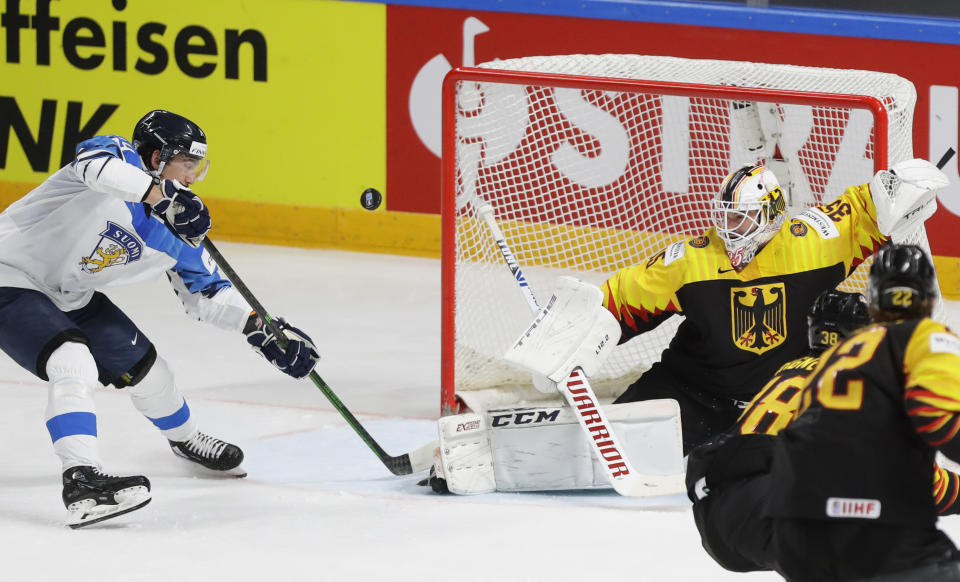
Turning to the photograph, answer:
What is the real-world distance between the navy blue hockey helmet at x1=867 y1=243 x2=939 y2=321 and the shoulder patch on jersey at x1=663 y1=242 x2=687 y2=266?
6.41 feet

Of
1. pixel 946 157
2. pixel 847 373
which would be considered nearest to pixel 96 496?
pixel 847 373

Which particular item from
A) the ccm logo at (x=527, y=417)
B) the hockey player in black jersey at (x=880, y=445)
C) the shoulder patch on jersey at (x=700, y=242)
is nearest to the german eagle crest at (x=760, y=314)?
the shoulder patch on jersey at (x=700, y=242)

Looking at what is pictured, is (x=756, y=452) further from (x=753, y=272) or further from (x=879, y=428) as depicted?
(x=753, y=272)

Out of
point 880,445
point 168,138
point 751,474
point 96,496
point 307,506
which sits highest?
point 168,138

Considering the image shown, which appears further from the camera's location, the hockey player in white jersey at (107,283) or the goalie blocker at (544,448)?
the goalie blocker at (544,448)

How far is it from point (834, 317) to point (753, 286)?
1524mm

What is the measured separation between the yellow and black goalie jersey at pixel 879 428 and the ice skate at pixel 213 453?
7.82 feet

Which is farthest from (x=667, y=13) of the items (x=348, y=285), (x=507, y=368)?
(x=507, y=368)

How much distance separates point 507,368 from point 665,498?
31.1 inches

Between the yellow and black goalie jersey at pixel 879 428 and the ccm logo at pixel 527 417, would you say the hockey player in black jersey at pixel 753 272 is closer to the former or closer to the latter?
the ccm logo at pixel 527 417

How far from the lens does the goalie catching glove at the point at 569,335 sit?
414 centimetres

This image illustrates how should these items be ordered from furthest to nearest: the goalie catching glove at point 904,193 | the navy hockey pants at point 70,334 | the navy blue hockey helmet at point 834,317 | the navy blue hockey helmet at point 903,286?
the goalie catching glove at point 904,193, the navy hockey pants at point 70,334, the navy blue hockey helmet at point 834,317, the navy blue hockey helmet at point 903,286

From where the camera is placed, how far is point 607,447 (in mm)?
4121

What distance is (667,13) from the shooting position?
6.72 meters
